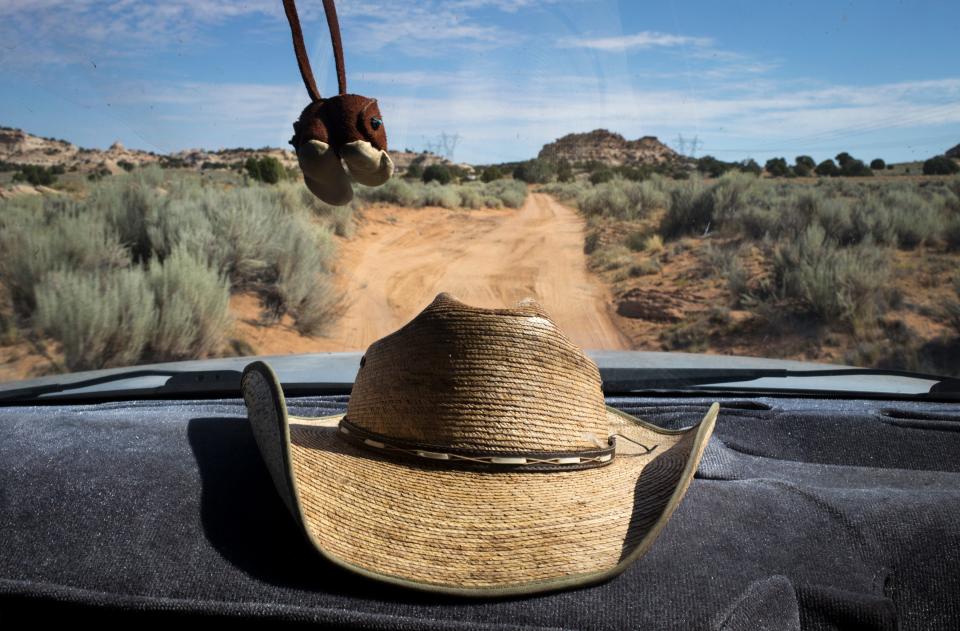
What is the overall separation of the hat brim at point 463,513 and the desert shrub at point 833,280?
24.9 ft

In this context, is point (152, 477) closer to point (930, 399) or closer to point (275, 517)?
point (275, 517)

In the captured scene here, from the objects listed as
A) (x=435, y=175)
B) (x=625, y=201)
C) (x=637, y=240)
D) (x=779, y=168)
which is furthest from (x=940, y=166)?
(x=435, y=175)

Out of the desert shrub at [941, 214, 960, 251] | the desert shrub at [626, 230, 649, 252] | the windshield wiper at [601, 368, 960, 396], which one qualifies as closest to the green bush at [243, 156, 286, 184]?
the desert shrub at [626, 230, 649, 252]

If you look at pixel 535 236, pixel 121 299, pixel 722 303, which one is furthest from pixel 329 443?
pixel 535 236

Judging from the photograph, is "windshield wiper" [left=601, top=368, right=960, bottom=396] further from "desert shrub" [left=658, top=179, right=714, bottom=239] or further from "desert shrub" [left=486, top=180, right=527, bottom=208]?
"desert shrub" [left=486, top=180, right=527, bottom=208]

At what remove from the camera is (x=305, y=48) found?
1812mm

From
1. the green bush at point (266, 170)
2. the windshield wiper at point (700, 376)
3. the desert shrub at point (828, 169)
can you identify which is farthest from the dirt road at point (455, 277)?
the desert shrub at point (828, 169)

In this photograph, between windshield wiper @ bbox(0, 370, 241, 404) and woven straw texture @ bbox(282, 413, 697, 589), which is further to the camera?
Result: windshield wiper @ bbox(0, 370, 241, 404)

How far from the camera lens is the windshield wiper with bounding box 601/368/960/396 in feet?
11.1

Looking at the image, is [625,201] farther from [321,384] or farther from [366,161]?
[366,161]

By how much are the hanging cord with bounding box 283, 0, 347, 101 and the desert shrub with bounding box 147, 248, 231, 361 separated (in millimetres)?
5515

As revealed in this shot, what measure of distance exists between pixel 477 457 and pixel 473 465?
26 mm

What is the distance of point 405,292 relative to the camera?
812 centimetres

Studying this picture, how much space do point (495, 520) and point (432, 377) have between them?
436 mm
